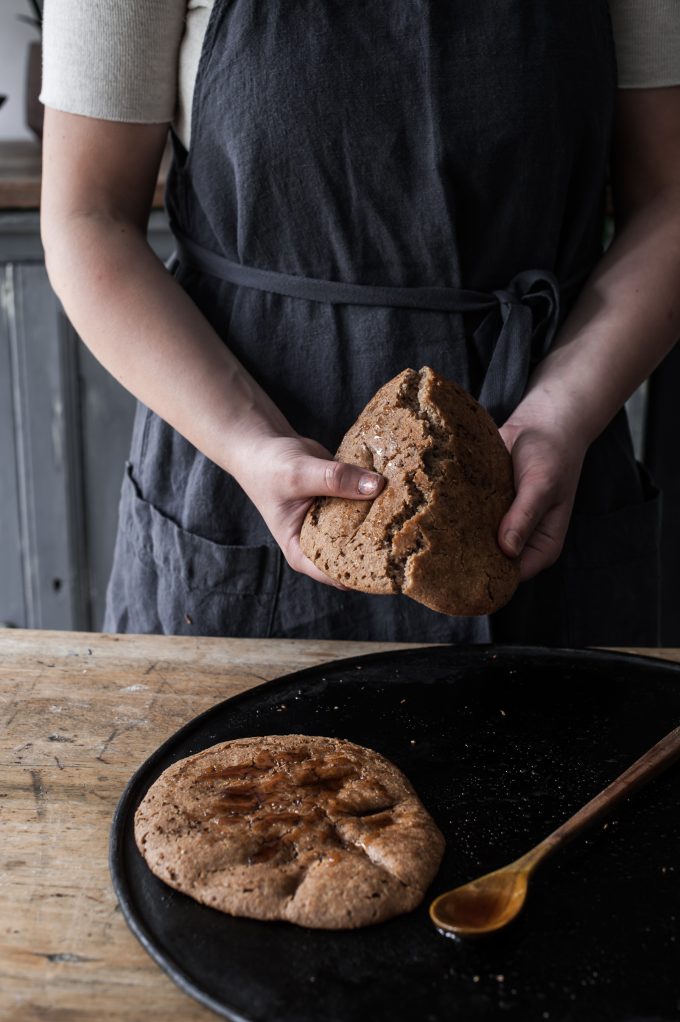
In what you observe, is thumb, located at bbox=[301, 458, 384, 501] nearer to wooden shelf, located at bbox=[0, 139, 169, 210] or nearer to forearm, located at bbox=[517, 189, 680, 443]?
forearm, located at bbox=[517, 189, 680, 443]

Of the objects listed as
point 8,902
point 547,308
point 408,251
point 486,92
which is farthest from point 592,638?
point 8,902

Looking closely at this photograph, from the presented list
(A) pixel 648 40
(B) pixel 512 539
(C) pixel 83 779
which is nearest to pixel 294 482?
(B) pixel 512 539

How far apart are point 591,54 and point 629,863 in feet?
2.63

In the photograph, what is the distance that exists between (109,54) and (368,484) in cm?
52

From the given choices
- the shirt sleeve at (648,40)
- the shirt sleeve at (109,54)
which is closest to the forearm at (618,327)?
the shirt sleeve at (648,40)

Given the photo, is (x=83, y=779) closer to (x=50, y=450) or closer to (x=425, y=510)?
(x=425, y=510)

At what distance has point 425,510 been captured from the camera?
878mm

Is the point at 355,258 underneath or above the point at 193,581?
above

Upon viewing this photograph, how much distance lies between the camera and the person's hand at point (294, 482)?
90 cm

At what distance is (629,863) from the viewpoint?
2.34 ft

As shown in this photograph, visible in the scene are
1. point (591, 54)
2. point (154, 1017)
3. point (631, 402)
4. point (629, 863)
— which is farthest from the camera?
point (631, 402)

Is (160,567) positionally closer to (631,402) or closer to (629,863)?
(629,863)

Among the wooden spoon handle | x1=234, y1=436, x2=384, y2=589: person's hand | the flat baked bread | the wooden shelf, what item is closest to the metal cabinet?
the wooden shelf

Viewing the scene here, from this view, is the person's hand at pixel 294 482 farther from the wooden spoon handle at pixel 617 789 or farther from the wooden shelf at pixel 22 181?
the wooden shelf at pixel 22 181
